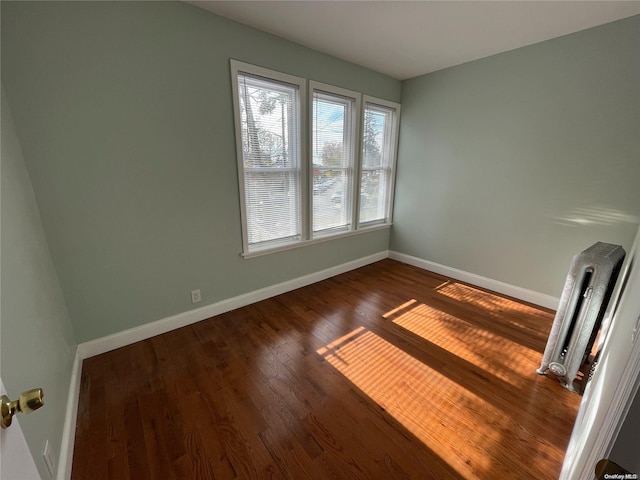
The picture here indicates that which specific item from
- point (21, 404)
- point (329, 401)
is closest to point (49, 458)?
point (21, 404)

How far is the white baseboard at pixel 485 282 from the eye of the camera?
2623 mm

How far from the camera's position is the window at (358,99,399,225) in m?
3.25

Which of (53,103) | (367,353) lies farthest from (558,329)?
(53,103)

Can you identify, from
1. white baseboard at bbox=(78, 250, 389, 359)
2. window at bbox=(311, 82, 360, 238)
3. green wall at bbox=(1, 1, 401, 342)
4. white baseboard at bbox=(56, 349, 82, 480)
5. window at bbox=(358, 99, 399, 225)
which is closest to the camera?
white baseboard at bbox=(56, 349, 82, 480)

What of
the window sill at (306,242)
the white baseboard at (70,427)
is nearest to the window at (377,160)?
the window sill at (306,242)

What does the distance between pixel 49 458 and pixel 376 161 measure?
142 inches

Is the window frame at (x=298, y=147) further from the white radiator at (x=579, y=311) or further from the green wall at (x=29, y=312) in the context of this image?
the white radiator at (x=579, y=311)

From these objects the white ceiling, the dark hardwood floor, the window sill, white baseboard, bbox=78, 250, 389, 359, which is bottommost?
the dark hardwood floor

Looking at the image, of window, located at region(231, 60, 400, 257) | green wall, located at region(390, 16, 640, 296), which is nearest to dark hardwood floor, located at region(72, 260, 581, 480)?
green wall, located at region(390, 16, 640, 296)

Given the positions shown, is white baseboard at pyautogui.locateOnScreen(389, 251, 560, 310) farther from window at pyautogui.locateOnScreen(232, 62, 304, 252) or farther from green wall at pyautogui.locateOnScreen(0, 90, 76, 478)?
green wall at pyautogui.locateOnScreen(0, 90, 76, 478)

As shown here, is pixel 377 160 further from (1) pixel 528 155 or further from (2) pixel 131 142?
(2) pixel 131 142

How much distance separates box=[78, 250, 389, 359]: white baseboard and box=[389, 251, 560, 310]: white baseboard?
3.51 feet

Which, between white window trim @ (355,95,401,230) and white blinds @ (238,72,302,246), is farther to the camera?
white window trim @ (355,95,401,230)

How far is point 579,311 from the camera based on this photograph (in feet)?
5.17
